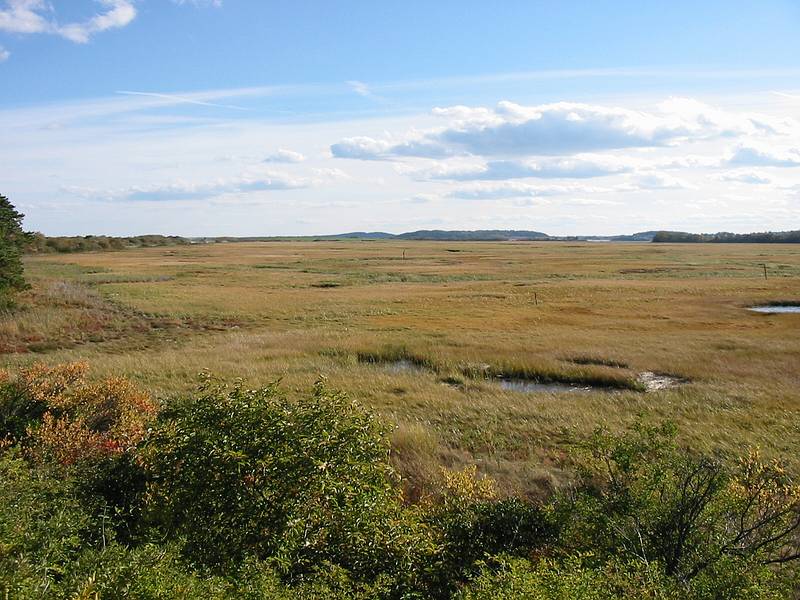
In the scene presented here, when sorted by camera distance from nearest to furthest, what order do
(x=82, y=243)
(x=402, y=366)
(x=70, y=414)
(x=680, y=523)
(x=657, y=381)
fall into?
(x=680, y=523), (x=70, y=414), (x=657, y=381), (x=402, y=366), (x=82, y=243)

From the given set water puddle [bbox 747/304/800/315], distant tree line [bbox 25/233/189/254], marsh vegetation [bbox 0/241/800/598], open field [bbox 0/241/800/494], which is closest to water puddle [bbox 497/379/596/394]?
marsh vegetation [bbox 0/241/800/598]

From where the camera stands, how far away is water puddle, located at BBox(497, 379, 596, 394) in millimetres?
22438

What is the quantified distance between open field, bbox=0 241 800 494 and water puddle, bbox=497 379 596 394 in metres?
0.64

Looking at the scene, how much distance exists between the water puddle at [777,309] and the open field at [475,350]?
1.06 m

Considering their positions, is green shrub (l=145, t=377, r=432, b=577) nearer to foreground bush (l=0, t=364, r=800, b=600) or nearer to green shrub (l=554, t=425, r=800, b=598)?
foreground bush (l=0, t=364, r=800, b=600)

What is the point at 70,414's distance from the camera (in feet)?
44.7

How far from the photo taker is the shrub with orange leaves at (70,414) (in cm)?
1117

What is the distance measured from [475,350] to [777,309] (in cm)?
2777

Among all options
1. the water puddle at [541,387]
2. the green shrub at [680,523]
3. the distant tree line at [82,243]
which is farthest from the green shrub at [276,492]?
the distant tree line at [82,243]

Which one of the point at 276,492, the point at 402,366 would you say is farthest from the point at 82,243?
the point at 276,492

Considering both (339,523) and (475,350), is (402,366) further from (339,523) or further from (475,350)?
(339,523)

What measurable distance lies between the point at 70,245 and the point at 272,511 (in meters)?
132

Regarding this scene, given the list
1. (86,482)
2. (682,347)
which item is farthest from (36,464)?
(682,347)

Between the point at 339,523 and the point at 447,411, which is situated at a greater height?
the point at 339,523
